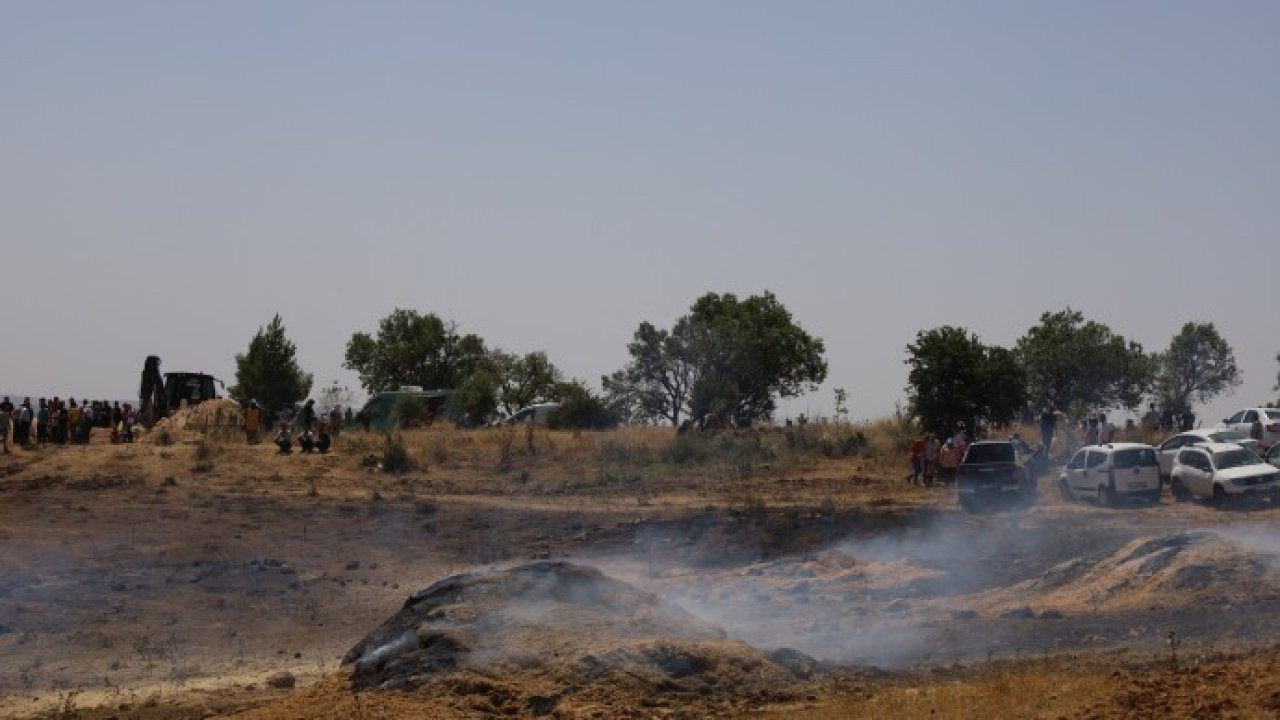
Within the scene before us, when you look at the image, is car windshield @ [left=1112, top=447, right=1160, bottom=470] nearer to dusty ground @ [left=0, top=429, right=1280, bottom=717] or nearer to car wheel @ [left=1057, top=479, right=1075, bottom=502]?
dusty ground @ [left=0, top=429, right=1280, bottom=717]

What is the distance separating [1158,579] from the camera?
2462cm

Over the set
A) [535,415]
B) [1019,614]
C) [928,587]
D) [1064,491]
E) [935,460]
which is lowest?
[1019,614]

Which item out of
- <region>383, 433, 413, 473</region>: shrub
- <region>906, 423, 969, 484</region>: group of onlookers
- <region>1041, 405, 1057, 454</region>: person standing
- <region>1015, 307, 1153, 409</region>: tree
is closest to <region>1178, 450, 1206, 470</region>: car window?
<region>906, 423, 969, 484</region>: group of onlookers

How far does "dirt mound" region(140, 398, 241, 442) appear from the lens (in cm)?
5009

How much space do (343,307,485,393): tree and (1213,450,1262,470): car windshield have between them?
63.9 m

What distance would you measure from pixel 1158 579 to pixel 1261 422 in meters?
21.5

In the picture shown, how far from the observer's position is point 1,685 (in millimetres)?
24406

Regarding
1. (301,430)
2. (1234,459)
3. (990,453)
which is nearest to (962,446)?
(990,453)

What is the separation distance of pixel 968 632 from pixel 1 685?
14.9 metres

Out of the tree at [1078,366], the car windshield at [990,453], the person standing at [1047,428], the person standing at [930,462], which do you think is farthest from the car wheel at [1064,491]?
the tree at [1078,366]

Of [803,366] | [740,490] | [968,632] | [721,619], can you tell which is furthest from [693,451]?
[803,366]

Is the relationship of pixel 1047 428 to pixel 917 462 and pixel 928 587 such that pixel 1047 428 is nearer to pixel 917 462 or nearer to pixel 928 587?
pixel 917 462

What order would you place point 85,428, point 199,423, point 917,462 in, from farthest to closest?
1. point 199,423
2. point 85,428
3. point 917,462

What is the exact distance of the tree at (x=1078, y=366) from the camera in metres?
83.8
